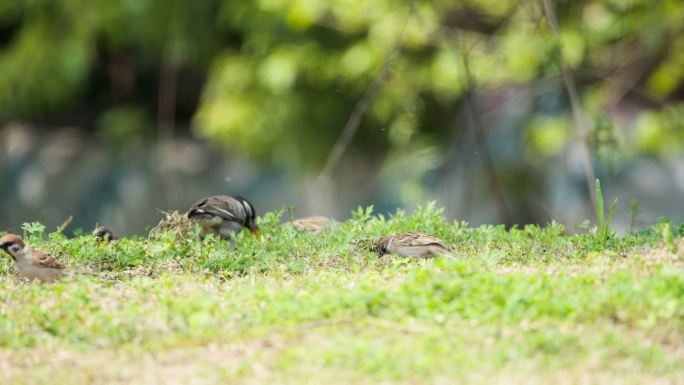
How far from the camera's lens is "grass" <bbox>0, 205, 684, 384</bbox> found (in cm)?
397

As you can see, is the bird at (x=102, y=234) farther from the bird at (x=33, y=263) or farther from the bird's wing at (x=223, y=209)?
the bird at (x=33, y=263)

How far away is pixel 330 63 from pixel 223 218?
615 centimetres

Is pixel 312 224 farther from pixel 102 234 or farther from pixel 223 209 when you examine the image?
pixel 102 234

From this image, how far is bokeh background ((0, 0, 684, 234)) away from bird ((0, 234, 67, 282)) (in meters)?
3.22

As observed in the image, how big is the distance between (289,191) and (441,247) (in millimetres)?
7734

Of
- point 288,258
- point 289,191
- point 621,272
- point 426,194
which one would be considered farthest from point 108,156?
point 621,272

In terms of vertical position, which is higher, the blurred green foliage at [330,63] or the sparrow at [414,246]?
the blurred green foliage at [330,63]

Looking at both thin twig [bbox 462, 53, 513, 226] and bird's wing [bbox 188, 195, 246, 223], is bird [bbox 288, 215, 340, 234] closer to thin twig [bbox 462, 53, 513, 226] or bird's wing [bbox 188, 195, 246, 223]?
bird's wing [bbox 188, 195, 246, 223]

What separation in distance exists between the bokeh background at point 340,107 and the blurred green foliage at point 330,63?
24 millimetres

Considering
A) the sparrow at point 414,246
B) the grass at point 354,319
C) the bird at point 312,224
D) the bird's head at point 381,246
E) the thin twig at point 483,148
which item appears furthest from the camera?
the thin twig at point 483,148

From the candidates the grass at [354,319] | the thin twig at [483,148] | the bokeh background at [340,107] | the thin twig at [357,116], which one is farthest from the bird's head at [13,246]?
the thin twig at [483,148]

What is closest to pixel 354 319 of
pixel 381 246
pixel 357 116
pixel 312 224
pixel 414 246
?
pixel 414 246

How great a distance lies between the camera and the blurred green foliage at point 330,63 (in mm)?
11055

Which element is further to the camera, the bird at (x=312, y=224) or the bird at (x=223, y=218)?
the bird at (x=312, y=224)
